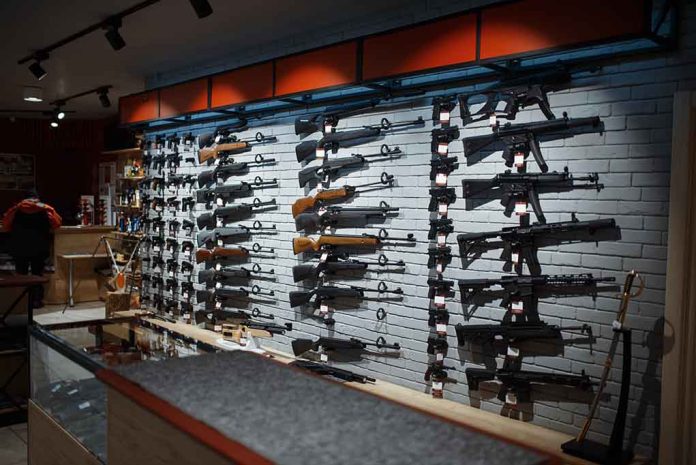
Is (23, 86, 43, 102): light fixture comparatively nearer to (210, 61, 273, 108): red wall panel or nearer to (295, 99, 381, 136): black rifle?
(210, 61, 273, 108): red wall panel

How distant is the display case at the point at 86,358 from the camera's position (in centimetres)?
267

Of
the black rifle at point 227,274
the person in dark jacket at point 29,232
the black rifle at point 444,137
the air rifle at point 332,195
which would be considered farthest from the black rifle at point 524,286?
the person in dark jacket at point 29,232

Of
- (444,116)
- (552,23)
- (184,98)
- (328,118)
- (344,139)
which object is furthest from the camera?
(184,98)

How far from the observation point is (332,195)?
17.3 feet

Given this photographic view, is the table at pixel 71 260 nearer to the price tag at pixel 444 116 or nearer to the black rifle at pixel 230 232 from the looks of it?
the black rifle at pixel 230 232

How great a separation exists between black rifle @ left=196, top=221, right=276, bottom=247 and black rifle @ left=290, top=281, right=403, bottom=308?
0.91 metres

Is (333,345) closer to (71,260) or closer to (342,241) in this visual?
(342,241)

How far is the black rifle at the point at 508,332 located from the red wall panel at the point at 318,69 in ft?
7.09

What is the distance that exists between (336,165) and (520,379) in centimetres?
241

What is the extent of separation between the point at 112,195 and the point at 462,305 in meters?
9.88

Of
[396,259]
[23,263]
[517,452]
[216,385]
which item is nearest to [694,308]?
[396,259]

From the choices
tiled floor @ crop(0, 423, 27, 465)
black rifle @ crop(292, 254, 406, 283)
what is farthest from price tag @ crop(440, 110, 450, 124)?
tiled floor @ crop(0, 423, 27, 465)

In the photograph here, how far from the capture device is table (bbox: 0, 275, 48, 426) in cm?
494

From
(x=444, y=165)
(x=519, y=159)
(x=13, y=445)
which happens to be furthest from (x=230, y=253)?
(x=519, y=159)
